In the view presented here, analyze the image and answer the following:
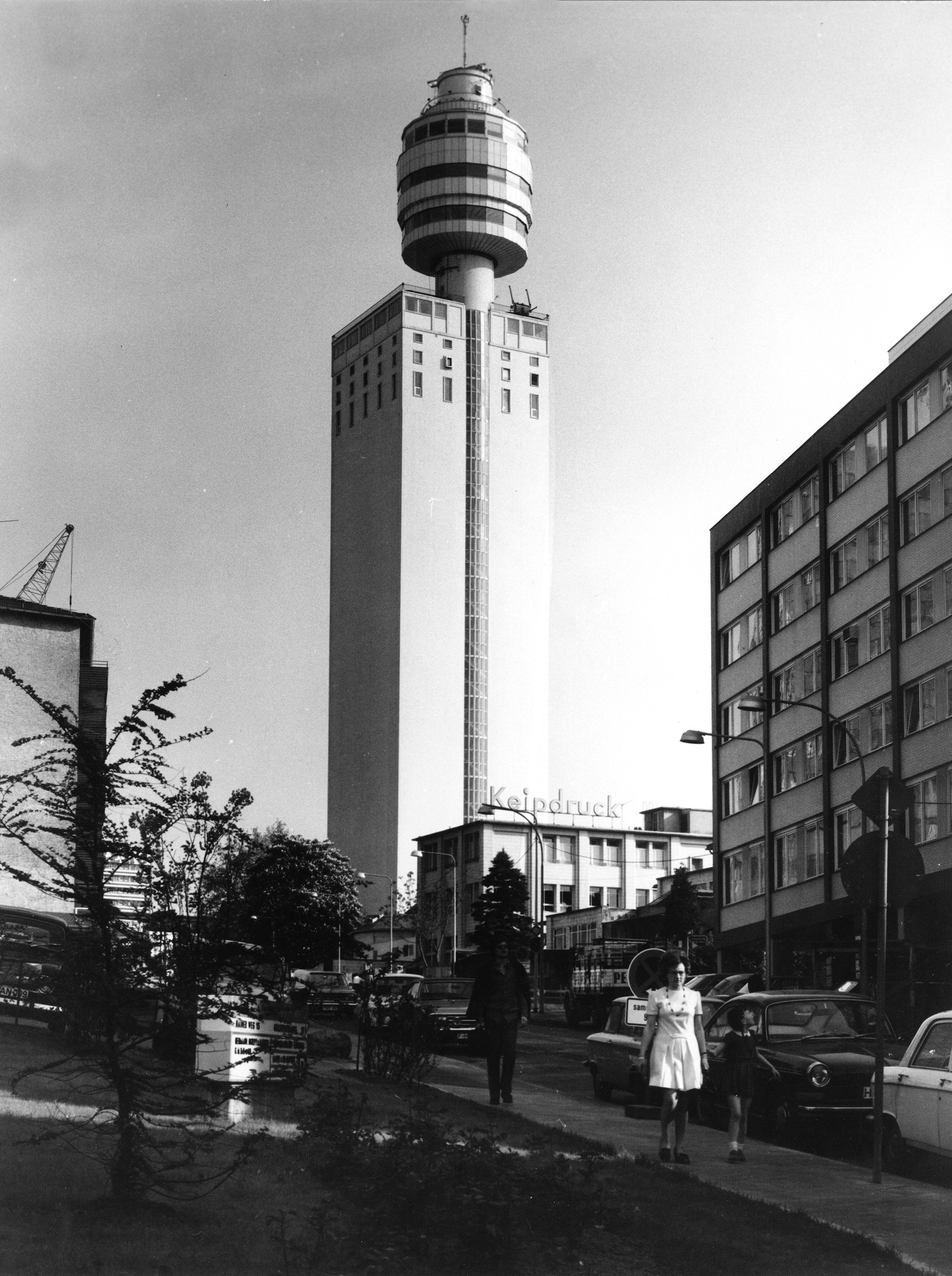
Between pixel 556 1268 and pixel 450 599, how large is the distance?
140723mm

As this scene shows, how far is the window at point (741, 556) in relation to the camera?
205ft

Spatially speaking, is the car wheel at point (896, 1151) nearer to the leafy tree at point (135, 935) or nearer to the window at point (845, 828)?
the leafy tree at point (135, 935)

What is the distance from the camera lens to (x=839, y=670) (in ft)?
175

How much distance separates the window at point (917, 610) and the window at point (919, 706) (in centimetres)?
145

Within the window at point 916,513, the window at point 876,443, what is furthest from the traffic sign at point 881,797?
the window at point 876,443

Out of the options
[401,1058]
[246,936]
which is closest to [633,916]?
[401,1058]

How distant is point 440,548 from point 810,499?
93.0m

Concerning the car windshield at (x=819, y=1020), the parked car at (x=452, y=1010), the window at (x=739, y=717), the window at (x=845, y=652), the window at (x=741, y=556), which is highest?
the window at (x=741, y=556)

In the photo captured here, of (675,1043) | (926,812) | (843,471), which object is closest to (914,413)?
(843,471)

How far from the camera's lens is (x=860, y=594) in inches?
2034

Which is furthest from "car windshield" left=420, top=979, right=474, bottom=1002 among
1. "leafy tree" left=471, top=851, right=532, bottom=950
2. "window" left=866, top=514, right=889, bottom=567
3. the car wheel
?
"leafy tree" left=471, top=851, right=532, bottom=950

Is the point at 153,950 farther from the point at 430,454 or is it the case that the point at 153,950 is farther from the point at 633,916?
the point at 430,454

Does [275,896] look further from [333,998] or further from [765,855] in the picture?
[765,855]

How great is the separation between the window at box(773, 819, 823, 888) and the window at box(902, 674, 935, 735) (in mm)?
7454
